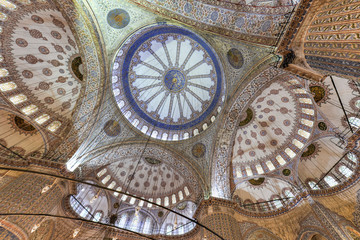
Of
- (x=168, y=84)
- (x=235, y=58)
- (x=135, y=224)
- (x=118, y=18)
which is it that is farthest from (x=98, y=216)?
(x=235, y=58)

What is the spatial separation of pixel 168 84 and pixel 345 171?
1181 cm

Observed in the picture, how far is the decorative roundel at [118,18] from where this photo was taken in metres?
7.00

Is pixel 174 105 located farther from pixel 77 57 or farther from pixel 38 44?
pixel 38 44

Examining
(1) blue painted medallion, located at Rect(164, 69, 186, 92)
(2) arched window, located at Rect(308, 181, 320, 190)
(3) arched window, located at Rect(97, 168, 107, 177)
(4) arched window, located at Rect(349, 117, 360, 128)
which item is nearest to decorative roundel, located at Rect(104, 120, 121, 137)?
(3) arched window, located at Rect(97, 168, 107, 177)

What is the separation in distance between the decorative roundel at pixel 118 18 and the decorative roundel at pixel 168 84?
1.20 m

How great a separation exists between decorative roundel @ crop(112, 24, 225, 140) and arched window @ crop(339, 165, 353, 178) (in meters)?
7.65

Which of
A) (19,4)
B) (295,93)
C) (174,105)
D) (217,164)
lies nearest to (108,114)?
(174,105)

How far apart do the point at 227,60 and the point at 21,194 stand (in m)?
10.2

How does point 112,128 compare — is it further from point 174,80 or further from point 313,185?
point 313,185

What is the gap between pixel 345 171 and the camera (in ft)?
28.1

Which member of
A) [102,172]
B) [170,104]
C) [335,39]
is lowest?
[335,39]

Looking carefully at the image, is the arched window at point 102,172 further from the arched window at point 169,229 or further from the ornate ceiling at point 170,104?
the arched window at point 169,229

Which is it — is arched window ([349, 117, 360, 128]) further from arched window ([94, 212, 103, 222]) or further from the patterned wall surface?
arched window ([94, 212, 103, 222])

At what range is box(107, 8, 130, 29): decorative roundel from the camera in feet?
23.0
